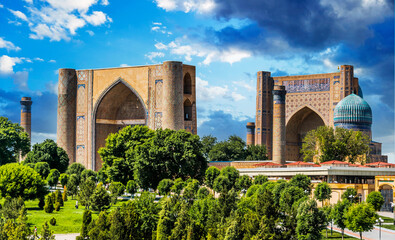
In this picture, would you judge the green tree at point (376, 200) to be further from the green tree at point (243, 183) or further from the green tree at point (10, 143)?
the green tree at point (10, 143)

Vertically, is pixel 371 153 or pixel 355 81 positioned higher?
pixel 355 81

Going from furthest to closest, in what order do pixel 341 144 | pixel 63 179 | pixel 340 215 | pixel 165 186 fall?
pixel 341 144 < pixel 63 179 < pixel 165 186 < pixel 340 215

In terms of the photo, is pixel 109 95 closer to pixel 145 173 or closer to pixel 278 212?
pixel 145 173

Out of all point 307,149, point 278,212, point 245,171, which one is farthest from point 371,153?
point 278,212

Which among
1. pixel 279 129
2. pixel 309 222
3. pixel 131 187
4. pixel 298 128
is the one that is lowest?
pixel 309 222

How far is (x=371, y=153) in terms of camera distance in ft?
162

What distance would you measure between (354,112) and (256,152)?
28.5 feet

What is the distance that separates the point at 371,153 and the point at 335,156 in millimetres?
5249

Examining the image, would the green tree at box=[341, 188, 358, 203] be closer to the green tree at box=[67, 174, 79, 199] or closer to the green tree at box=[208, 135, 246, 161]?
the green tree at box=[67, 174, 79, 199]

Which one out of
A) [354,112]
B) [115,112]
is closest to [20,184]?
[115,112]

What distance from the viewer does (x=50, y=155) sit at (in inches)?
1779

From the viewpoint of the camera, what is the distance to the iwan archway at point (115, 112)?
157 ft

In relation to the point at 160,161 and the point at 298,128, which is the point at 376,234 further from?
the point at 298,128

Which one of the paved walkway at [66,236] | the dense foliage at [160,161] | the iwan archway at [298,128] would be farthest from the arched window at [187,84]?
the paved walkway at [66,236]
